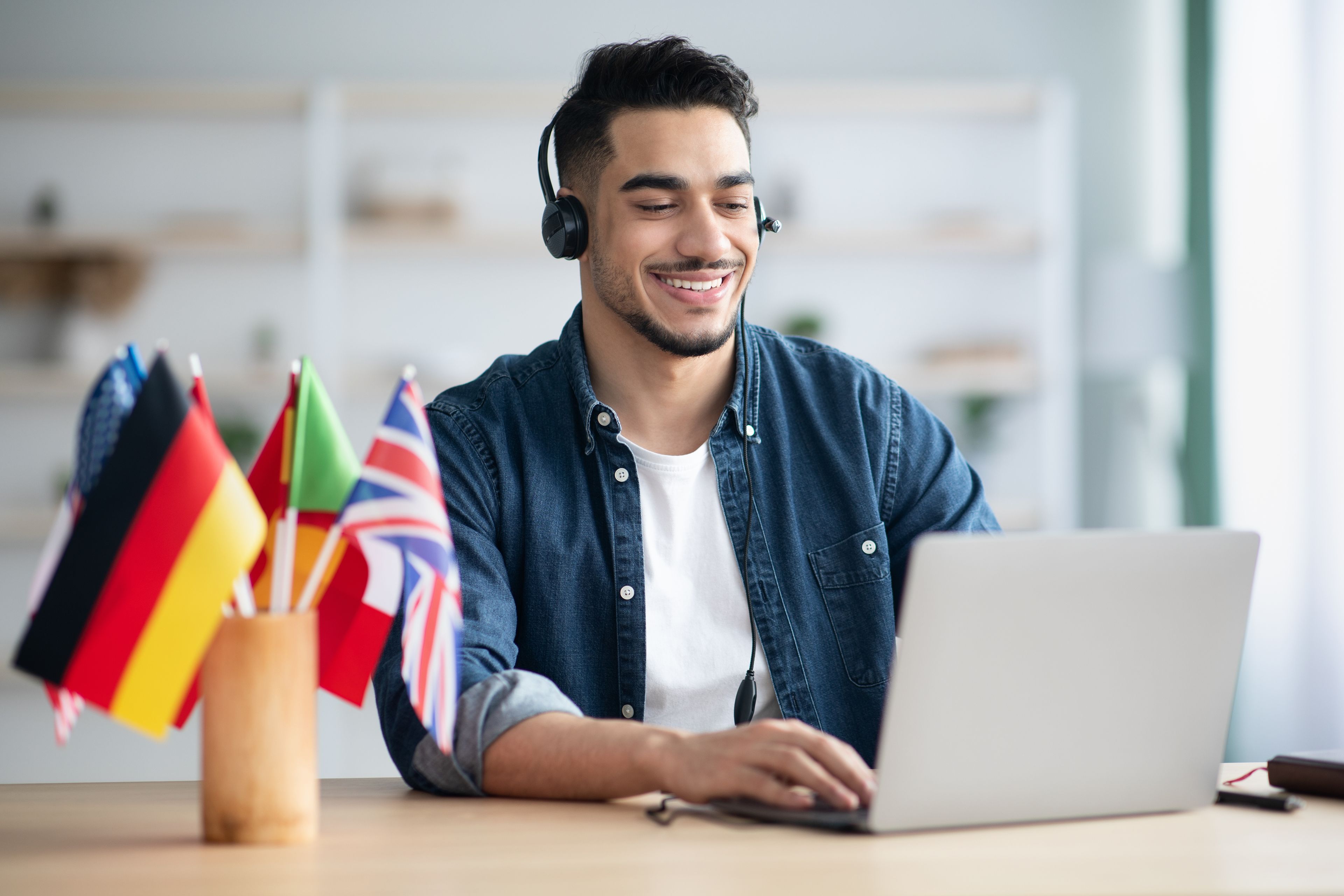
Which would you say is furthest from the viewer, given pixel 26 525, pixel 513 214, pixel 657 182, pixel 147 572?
pixel 513 214

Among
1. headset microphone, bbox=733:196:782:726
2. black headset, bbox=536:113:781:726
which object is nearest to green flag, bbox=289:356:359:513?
headset microphone, bbox=733:196:782:726

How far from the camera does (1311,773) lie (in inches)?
45.0

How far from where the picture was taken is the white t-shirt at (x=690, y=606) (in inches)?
60.0

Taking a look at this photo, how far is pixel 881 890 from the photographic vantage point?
0.81m

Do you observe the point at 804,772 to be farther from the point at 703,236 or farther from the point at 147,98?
the point at 147,98

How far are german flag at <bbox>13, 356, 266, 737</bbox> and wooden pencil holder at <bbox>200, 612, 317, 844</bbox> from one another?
3 centimetres

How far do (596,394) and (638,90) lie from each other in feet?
1.40

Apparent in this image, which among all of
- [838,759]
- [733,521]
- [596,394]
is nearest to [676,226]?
[596,394]

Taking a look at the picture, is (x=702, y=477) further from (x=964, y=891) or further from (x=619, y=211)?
(x=964, y=891)

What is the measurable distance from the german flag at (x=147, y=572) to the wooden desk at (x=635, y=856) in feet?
0.42

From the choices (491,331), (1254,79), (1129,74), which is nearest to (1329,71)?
(1254,79)

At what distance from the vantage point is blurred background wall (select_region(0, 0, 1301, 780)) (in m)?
3.78

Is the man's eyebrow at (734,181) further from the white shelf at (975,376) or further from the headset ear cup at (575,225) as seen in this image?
the white shelf at (975,376)

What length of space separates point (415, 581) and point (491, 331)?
3064 mm
